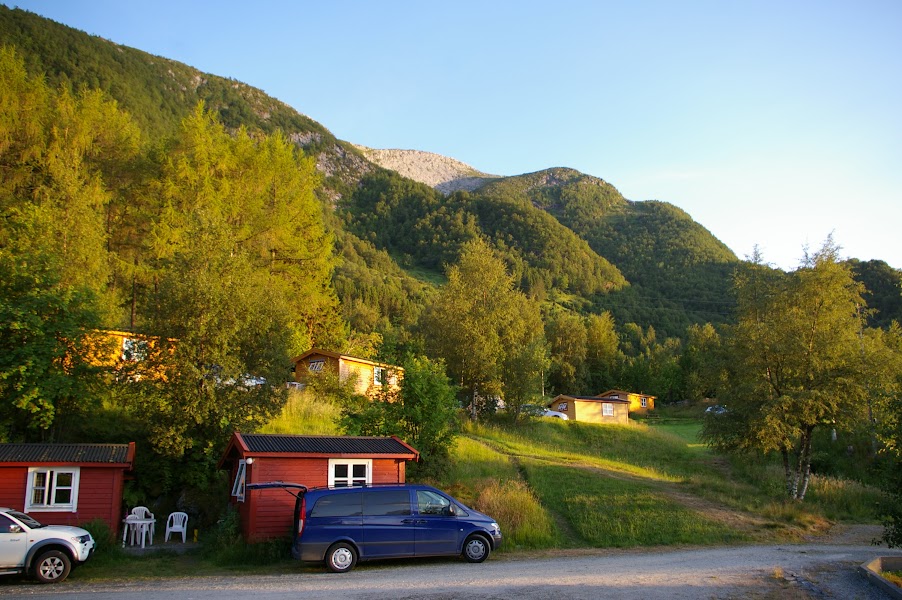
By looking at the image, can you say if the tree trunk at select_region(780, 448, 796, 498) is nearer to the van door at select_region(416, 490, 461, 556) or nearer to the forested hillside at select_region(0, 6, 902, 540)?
the forested hillside at select_region(0, 6, 902, 540)

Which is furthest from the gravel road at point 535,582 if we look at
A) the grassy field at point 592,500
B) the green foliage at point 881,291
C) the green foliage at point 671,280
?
the green foliage at point 671,280

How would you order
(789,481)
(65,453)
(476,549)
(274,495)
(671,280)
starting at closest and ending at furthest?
(476,549) → (274,495) → (65,453) → (789,481) → (671,280)

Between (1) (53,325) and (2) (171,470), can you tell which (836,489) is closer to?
(2) (171,470)

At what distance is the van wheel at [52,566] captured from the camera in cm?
1238

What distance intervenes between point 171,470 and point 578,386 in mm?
69858

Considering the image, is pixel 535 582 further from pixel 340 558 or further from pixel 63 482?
pixel 63 482

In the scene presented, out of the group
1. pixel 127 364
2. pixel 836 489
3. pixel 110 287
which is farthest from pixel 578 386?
pixel 127 364

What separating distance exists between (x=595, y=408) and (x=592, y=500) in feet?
121

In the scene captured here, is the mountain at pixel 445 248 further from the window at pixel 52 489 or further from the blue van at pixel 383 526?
the blue van at pixel 383 526

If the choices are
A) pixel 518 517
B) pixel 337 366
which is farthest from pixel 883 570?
pixel 337 366

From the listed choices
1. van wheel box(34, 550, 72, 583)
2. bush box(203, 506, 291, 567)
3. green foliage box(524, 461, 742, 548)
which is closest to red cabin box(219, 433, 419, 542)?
bush box(203, 506, 291, 567)

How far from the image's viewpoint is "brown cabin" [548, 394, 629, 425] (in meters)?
55.4

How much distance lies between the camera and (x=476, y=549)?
14531mm

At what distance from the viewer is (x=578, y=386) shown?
83.9 meters
